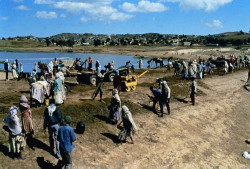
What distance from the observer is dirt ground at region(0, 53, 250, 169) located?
12.0 metres

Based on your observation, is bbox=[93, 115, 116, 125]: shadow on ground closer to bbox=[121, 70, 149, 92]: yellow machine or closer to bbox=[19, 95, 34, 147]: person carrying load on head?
bbox=[19, 95, 34, 147]: person carrying load on head

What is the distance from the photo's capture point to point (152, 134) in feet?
49.7

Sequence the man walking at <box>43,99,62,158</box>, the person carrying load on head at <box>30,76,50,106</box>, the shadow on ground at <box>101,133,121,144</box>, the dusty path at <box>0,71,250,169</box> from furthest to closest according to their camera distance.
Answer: the person carrying load on head at <box>30,76,50,106</box>, the shadow on ground at <box>101,133,121,144</box>, the dusty path at <box>0,71,250,169</box>, the man walking at <box>43,99,62,158</box>

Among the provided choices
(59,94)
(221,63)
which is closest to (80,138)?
(59,94)

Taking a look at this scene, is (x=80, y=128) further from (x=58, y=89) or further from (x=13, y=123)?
(x=13, y=123)

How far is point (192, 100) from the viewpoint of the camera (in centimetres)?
2073

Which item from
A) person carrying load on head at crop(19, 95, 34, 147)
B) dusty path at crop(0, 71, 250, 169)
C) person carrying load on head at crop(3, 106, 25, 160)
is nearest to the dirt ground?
dusty path at crop(0, 71, 250, 169)

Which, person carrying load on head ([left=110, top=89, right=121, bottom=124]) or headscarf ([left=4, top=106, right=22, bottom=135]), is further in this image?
person carrying load on head ([left=110, top=89, right=121, bottom=124])

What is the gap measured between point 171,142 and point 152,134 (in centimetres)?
97

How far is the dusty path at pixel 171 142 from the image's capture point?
11844 mm

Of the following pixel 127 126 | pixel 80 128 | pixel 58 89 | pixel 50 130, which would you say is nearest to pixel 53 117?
pixel 50 130

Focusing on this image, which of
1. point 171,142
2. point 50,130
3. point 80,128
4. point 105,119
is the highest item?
point 50,130

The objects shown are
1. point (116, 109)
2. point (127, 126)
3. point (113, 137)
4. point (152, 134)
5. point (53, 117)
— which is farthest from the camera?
point (152, 134)

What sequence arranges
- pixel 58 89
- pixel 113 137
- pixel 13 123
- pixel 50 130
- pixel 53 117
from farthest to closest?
pixel 58 89, pixel 113 137, pixel 50 130, pixel 53 117, pixel 13 123
